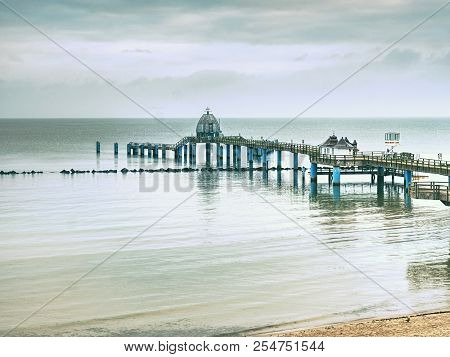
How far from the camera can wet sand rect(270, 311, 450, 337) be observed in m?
20.5

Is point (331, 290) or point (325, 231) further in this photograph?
point (325, 231)

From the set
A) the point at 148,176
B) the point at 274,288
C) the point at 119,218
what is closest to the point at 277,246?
the point at 274,288

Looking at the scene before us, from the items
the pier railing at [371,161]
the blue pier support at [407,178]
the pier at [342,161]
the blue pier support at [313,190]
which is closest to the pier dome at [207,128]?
the pier at [342,161]

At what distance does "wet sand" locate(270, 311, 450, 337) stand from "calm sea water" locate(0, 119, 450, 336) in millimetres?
1248

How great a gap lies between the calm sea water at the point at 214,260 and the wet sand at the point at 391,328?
1.25 metres

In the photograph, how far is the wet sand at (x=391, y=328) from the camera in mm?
20547

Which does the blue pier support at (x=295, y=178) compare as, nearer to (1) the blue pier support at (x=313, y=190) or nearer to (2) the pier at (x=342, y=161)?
(2) the pier at (x=342, y=161)

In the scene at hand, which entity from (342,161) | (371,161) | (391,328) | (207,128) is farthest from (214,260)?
(207,128)

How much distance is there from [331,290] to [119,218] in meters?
19.9

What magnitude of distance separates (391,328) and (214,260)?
12.0m

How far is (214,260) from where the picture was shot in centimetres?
3241

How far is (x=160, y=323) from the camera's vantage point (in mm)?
23484

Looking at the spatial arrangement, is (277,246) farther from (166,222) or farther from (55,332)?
(55,332)

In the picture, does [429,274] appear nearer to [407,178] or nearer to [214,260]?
[214,260]
